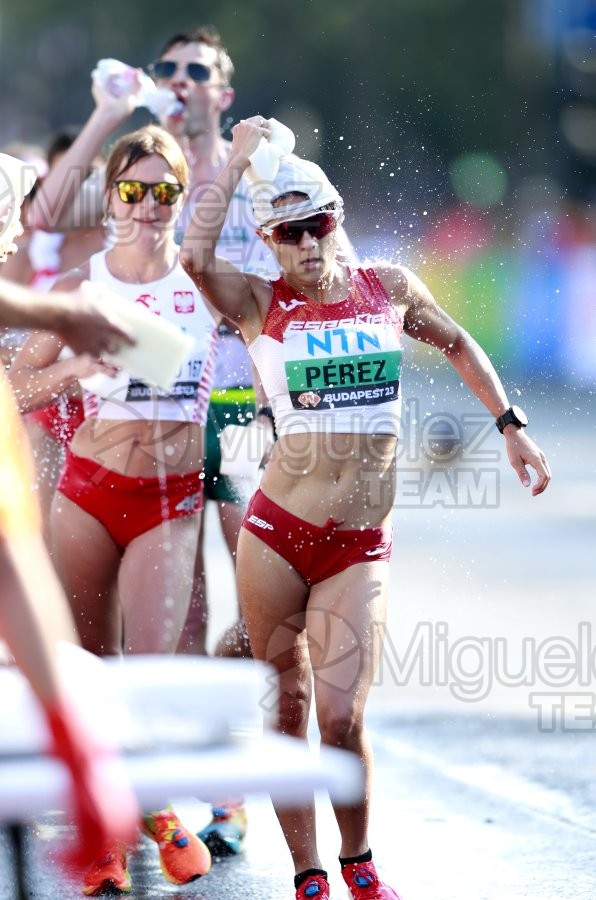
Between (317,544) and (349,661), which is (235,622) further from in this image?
(349,661)

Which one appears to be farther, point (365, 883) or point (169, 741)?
point (365, 883)

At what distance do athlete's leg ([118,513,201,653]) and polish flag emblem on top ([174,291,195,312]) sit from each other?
780mm

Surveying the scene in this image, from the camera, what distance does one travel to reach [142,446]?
6359mm

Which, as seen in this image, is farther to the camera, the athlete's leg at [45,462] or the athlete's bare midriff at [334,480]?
the athlete's leg at [45,462]

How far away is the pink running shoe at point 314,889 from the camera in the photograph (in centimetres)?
525

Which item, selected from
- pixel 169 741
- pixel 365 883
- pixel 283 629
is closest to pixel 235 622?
pixel 283 629

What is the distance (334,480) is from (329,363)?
0.35 metres

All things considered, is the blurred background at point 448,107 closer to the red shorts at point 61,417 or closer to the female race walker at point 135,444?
the red shorts at point 61,417

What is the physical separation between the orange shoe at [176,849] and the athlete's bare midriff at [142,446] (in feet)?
3.94

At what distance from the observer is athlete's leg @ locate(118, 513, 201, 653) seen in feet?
19.8

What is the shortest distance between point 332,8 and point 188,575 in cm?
4151

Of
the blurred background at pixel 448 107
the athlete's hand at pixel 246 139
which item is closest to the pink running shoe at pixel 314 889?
the athlete's hand at pixel 246 139

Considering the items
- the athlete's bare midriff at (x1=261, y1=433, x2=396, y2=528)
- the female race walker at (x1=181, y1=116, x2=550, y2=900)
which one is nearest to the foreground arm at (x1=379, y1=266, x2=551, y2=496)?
the female race walker at (x1=181, y1=116, x2=550, y2=900)

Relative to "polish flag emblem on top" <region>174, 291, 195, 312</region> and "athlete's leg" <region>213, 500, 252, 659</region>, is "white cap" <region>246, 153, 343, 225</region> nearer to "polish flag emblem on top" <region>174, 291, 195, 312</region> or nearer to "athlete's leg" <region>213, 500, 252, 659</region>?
"polish flag emblem on top" <region>174, 291, 195, 312</region>
